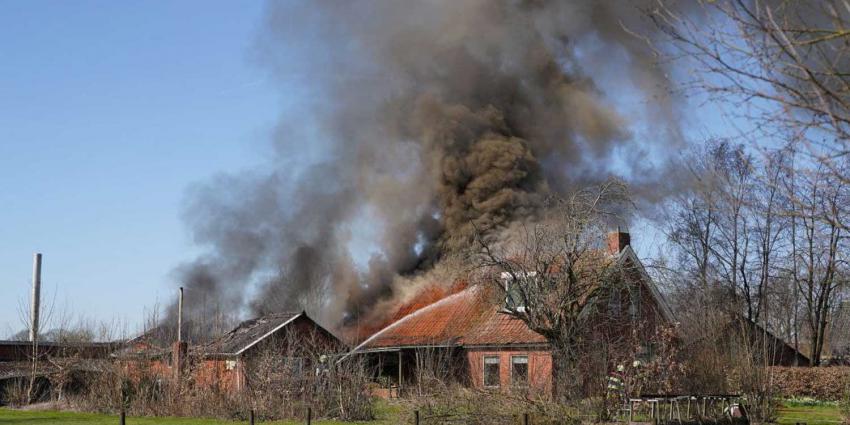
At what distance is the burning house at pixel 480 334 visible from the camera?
30391mm

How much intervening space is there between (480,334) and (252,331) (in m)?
9.80

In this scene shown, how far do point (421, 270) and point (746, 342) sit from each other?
25463 mm

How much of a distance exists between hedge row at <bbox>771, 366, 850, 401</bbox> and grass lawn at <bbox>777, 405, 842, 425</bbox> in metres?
1.91

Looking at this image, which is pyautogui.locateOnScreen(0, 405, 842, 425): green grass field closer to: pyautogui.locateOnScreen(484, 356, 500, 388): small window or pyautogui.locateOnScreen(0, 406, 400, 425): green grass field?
pyautogui.locateOnScreen(0, 406, 400, 425): green grass field

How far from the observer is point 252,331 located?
131 ft

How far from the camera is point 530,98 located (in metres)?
50.9

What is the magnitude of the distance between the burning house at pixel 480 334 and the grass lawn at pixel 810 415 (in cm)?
455

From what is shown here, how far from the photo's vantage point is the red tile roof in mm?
35906

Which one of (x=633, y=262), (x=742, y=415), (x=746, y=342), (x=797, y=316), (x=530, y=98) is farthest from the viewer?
(x=530, y=98)

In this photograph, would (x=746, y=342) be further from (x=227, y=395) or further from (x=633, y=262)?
(x=227, y=395)

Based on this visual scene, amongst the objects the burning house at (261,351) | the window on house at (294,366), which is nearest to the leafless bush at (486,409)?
the burning house at (261,351)

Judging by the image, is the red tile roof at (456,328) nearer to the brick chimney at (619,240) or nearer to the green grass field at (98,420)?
the brick chimney at (619,240)

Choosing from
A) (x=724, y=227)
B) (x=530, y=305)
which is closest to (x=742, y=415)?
(x=530, y=305)

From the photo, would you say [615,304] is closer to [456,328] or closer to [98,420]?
[456,328]
